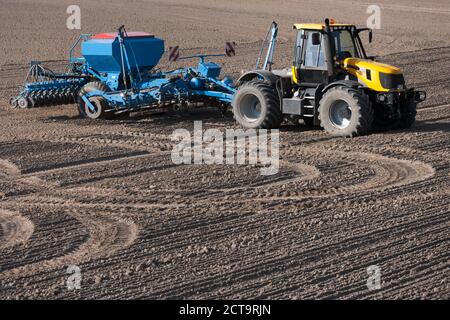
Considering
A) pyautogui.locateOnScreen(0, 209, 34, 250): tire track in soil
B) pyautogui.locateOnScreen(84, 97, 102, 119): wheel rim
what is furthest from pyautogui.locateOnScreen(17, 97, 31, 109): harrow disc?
pyautogui.locateOnScreen(0, 209, 34, 250): tire track in soil

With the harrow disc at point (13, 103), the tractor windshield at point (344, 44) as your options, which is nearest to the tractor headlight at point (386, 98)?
the tractor windshield at point (344, 44)

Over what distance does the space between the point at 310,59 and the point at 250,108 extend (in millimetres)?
1305

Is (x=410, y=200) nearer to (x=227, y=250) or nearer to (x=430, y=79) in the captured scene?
(x=227, y=250)

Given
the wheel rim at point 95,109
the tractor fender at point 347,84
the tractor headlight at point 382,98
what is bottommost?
the wheel rim at point 95,109

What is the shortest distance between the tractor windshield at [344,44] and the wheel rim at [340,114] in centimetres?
75

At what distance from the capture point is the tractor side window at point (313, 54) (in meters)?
14.2

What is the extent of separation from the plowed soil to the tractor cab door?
0.87m

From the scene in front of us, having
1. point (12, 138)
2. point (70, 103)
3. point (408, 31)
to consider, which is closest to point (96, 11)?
point (408, 31)

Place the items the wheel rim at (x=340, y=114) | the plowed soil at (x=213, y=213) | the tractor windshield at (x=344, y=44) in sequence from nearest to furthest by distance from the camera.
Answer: the plowed soil at (x=213, y=213) → the wheel rim at (x=340, y=114) → the tractor windshield at (x=344, y=44)

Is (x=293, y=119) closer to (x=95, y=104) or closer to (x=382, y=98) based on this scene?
(x=382, y=98)

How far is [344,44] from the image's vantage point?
47.2 feet

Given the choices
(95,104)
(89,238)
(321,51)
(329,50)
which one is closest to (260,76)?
(321,51)
